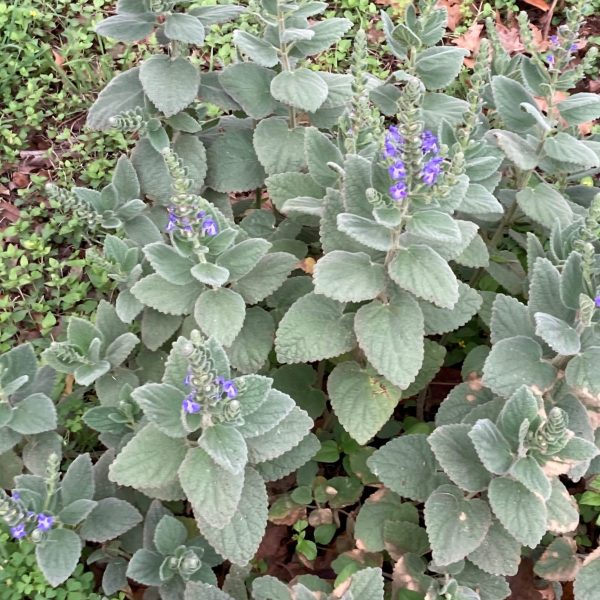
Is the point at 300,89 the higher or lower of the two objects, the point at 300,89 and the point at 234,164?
the higher

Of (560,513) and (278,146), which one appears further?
(278,146)

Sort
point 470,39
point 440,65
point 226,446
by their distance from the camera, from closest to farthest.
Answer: point 226,446 < point 440,65 < point 470,39

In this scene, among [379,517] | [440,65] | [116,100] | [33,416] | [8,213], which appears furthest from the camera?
[8,213]

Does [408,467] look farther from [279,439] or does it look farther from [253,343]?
[253,343]

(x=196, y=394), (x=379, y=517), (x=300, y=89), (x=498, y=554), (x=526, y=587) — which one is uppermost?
(x=300, y=89)

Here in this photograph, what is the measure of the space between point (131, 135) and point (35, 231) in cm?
87

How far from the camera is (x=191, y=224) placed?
7.50 feet

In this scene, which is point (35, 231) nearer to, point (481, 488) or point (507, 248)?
point (507, 248)

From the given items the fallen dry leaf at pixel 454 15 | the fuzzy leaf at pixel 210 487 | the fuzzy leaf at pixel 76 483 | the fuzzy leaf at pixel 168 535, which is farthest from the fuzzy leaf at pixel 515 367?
the fallen dry leaf at pixel 454 15

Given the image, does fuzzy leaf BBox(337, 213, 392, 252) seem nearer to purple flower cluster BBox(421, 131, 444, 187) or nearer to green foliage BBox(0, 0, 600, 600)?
green foliage BBox(0, 0, 600, 600)

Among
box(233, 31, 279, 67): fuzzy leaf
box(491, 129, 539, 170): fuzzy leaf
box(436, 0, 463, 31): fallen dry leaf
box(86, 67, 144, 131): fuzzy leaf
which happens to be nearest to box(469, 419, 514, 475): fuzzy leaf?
box(491, 129, 539, 170): fuzzy leaf

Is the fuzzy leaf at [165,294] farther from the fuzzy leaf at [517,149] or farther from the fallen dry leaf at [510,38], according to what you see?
the fallen dry leaf at [510,38]

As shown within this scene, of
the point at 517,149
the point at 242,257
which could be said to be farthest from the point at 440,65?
the point at 242,257

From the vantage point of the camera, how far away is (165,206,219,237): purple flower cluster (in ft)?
7.55
